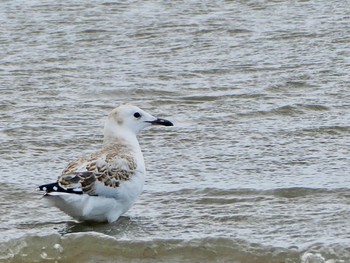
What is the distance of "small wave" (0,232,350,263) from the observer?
21.6ft

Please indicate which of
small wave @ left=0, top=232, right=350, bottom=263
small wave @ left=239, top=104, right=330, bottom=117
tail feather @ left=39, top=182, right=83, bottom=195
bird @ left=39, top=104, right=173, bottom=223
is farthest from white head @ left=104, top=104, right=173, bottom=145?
Result: small wave @ left=239, top=104, right=330, bottom=117

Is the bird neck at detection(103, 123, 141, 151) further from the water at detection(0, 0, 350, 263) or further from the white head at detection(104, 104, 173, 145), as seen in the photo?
the water at detection(0, 0, 350, 263)

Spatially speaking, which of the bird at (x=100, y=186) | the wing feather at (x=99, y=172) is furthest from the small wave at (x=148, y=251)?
the wing feather at (x=99, y=172)

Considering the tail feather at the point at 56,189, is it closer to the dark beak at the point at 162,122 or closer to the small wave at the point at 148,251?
the small wave at the point at 148,251

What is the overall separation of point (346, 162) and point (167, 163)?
1347mm

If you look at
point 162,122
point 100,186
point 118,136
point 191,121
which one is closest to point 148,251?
point 100,186

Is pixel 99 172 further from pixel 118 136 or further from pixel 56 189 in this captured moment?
pixel 118 136

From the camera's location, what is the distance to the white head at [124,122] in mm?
7734

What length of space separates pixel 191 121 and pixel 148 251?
10.3 ft

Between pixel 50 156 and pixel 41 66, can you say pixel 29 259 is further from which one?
pixel 41 66

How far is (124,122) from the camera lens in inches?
306

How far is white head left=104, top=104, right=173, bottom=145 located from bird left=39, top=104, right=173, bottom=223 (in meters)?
0.14

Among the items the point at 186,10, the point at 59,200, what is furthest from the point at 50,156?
the point at 186,10

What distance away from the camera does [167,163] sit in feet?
28.5
